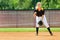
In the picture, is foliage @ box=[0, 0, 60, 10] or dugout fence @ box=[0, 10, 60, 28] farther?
foliage @ box=[0, 0, 60, 10]

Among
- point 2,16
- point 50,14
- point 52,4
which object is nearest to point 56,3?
point 52,4

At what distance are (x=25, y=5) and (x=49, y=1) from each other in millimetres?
3259

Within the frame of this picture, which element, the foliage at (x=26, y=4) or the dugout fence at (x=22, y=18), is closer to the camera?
the dugout fence at (x=22, y=18)

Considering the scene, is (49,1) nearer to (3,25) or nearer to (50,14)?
(50,14)

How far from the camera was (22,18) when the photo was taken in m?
27.0

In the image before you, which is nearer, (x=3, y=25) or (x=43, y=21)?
(x=43, y=21)

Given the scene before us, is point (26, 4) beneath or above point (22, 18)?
above

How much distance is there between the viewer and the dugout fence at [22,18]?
26.4 m

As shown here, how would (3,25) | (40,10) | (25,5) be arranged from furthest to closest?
(25,5) → (3,25) → (40,10)

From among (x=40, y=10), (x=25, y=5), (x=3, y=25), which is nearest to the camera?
(x=40, y=10)

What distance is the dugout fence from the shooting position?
26.4 m

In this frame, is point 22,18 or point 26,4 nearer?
point 22,18

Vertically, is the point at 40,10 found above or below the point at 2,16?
above

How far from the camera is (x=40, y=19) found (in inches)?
583
